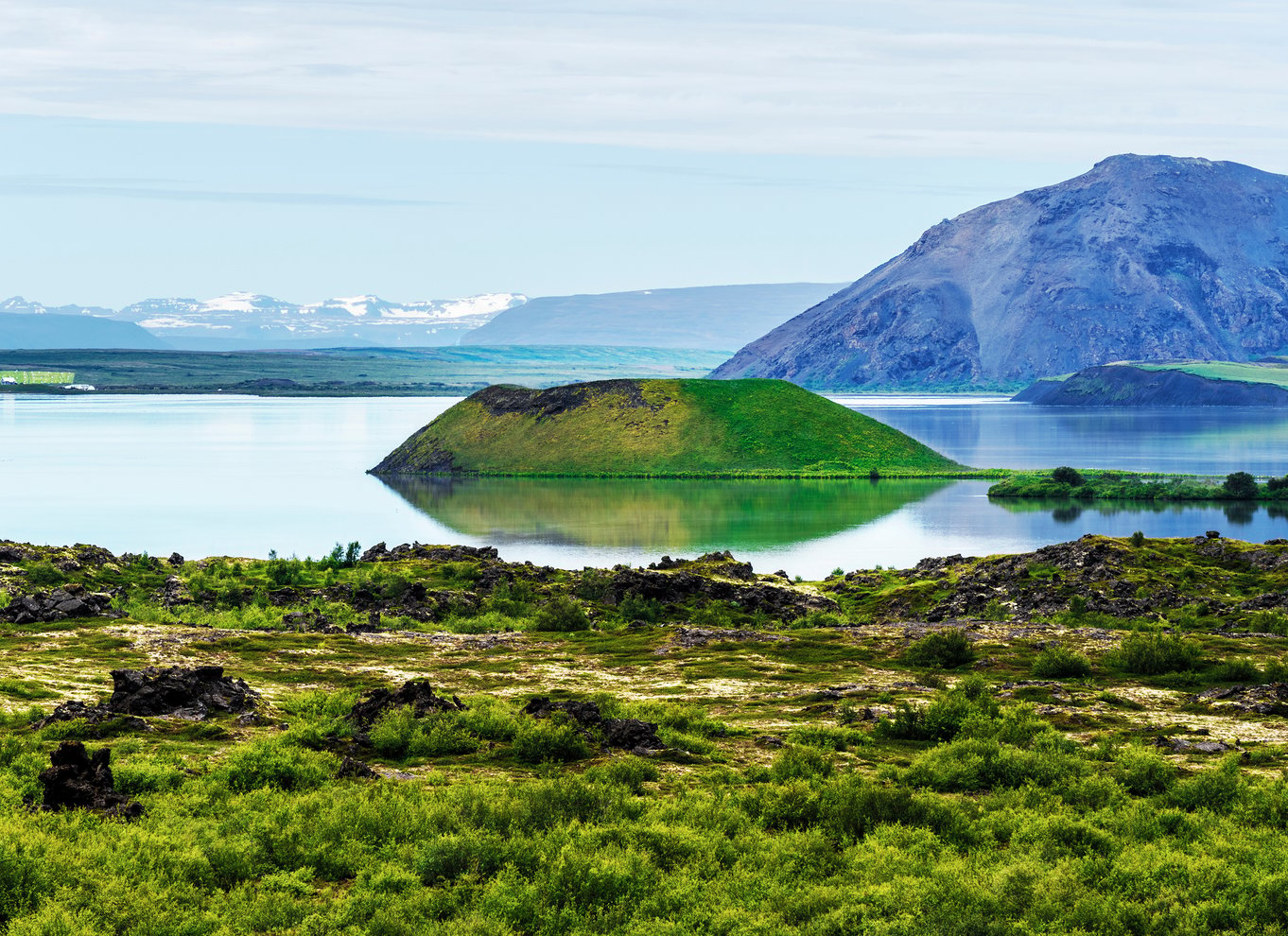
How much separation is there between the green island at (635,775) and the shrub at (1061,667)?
12cm

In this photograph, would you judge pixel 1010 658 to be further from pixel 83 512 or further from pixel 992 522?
pixel 83 512

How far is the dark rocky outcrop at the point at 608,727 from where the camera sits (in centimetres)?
2995

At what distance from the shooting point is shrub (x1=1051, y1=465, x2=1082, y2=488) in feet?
510

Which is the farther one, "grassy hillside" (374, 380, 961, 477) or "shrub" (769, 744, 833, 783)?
"grassy hillside" (374, 380, 961, 477)

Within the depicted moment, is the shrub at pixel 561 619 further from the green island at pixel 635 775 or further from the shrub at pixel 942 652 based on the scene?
the shrub at pixel 942 652

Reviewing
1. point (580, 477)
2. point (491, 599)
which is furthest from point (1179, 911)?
point (580, 477)

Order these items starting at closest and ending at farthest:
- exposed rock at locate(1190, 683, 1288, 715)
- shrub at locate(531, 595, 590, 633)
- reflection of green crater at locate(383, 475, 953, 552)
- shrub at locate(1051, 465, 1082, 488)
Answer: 1. exposed rock at locate(1190, 683, 1288, 715)
2. shrub at locate(531, 595, 590, 633)
3. reflection of green crater at locate(383, 475, 953, 552)
4. shrub at locate(1051, 465, 1082, 488)

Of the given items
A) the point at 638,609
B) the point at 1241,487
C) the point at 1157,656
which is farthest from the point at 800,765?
the point at 1241,487

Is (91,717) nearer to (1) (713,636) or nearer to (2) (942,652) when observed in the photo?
(1) (713,636)

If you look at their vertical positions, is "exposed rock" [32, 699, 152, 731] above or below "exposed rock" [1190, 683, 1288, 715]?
below

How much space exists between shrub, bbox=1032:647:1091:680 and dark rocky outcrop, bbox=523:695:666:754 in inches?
603

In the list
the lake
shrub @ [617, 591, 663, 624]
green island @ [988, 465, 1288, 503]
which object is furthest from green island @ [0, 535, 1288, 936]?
green island @ [988, 465, 1288, 503]

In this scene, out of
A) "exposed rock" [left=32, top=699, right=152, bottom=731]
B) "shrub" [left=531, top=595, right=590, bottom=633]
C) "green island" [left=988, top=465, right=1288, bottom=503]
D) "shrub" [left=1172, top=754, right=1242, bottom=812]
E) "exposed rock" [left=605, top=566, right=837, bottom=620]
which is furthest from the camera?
"green island" [left=988, top=465, right=1288, bottom=503]

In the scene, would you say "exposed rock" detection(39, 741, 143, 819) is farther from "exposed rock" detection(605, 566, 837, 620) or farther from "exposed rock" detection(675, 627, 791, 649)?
"exposed rock" detection(605, 566, 837, 620)
